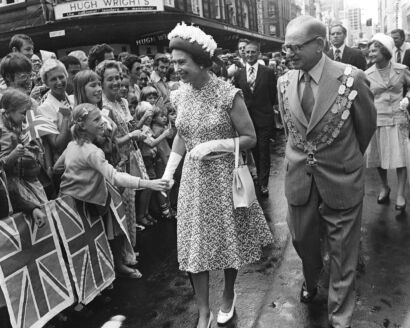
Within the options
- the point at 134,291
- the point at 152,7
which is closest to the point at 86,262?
the point at 134,291

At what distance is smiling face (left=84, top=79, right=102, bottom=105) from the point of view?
445 centimetres

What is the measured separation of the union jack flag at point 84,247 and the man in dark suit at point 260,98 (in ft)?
11.7

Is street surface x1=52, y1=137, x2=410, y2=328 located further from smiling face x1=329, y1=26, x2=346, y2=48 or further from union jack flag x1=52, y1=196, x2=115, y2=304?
smiling face x1=329, y1=26, x2=346, y2=48

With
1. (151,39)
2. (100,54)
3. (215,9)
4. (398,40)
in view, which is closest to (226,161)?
(100,54)

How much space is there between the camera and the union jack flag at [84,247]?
3.88 metres

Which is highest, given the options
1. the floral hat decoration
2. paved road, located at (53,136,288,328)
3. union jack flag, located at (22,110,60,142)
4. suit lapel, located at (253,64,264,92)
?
the floral hat decoration

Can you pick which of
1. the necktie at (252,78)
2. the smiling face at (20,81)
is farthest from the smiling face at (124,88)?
the necktie at (252,78)

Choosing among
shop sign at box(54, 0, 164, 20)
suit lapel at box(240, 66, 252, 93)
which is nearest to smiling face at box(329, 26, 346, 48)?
suit lapel at box(240, 66, 252, 93)

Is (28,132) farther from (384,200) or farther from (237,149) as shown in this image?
(384,200)

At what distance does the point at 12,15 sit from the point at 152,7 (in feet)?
23.8

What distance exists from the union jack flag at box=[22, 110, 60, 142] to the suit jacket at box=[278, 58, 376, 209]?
2.21 meters

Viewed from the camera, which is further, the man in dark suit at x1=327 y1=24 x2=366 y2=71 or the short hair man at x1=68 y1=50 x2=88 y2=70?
the man in dark suit at x1=327 y1=24 x2=366 y2=71

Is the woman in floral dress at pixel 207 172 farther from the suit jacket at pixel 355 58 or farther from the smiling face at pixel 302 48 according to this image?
the suit jacket at pixel 355 58

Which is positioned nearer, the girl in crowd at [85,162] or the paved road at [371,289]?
the paved road at [371,289]
